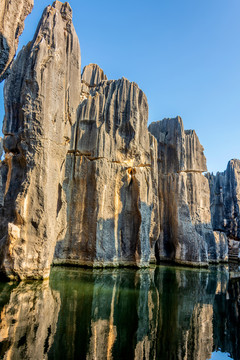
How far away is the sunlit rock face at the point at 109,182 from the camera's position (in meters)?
13.6

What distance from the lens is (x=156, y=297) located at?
307 inches

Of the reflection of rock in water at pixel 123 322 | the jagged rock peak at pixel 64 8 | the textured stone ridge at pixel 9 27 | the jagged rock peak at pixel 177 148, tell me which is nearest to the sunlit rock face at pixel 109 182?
the jagged rock peak at pixel 64 8

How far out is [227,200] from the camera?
34.6 metres

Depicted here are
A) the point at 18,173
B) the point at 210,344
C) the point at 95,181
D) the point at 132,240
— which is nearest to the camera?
the point at 210,344

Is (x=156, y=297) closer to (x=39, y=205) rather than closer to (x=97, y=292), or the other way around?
(x=97, y=292)

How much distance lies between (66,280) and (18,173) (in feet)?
13.8

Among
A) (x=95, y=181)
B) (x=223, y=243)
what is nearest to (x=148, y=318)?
(x=95, y=181)

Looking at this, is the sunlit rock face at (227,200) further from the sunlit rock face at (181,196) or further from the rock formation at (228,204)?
the sunlit rock face at (181,196)

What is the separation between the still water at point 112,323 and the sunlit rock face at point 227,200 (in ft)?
86.7

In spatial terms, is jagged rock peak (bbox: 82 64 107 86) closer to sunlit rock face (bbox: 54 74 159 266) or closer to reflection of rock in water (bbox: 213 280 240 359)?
sunlit rock face (bbox: 54 74 159 266)

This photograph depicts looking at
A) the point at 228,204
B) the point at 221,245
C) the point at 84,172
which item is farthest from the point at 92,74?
the point at 228,204

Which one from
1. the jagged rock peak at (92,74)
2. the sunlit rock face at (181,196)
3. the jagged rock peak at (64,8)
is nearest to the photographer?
the jagged rock peak at (64,8)

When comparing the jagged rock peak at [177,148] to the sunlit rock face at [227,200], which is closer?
the jagged rock peak at [177,148]

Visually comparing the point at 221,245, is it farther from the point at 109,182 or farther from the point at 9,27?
the point at 9,27
